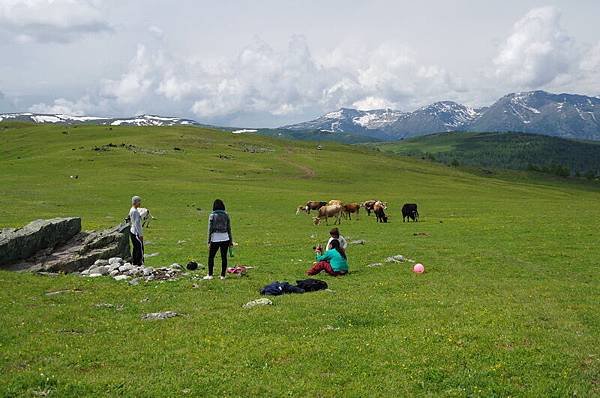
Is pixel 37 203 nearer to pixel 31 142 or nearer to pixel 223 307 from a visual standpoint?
pixel 223 307

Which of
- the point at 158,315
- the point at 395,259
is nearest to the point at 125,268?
the point at 158,315

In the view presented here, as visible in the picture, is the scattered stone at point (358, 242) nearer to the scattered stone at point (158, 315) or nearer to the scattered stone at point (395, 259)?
the scattered stone at point (395, 259)

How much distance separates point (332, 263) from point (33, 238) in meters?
15.8

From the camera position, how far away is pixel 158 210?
61.4m

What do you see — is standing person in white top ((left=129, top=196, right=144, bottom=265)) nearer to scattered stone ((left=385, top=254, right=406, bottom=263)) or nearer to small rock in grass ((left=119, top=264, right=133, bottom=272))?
small rock in grass ((left=119, top=264, right=133, bottom=272))

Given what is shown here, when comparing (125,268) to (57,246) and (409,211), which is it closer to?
(57,246)

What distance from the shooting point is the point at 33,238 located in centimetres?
2706

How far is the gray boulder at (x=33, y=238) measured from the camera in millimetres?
26188

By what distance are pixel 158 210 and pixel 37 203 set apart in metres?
14.5

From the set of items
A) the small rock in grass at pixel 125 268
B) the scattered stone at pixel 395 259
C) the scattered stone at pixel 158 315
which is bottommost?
the scattered stone at pixel 395 259

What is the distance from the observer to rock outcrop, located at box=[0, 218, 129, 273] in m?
26.3

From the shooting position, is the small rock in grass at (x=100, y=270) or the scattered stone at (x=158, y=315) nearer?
the scattered stone at (x=158, y=315)

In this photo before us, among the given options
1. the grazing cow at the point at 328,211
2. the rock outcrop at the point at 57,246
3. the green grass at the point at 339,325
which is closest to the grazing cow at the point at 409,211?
the grazing cow at the point at 328,211

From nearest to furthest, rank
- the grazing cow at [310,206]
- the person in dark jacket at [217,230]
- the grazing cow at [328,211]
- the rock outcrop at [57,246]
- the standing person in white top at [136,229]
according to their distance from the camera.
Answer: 1. the person in dark jacket at [217,230]
2. the rock outcrop at [57,246]
3. the standing person in white top at [136,229]
4. the grazing cow at [328,211]
5. the grazing cow at [310,206]
